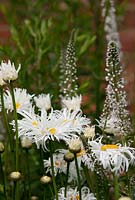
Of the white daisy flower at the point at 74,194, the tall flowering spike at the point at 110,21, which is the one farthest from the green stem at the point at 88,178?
the tall flowering spike at the point at 110,21

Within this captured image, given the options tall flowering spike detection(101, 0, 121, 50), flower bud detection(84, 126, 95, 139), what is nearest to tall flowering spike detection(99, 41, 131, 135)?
flower bud detection(84, 126, 95, 139)

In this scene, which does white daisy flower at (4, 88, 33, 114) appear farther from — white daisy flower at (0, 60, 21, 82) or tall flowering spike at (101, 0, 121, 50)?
tall flowering spike at (101, 0, 121, 50)

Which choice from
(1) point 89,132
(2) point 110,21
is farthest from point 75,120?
(2) point 110,21

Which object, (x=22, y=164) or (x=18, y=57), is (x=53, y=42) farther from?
(x=22, y=164)

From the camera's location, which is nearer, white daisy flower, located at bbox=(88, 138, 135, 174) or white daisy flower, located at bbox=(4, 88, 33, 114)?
white daisy flower, located at bbox=(88, 138, 135, 174)

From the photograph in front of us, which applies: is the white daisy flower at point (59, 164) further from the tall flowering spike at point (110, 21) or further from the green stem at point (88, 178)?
the tall flowering spike at point (110, 21)

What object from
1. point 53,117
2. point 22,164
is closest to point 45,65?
point 22,164
